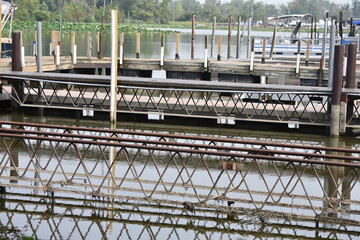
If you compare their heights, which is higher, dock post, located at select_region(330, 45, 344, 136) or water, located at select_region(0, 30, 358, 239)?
dock post, located at select_region(330, 45, 344, 136)

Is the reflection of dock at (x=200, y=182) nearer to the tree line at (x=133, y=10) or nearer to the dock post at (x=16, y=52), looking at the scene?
the dock post at (x=16, y=52)

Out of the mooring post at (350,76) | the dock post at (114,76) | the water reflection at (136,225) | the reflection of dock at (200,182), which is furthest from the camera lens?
the dock post at (114,76)

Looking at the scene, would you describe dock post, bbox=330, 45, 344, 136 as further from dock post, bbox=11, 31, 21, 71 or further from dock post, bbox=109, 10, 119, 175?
dock post, bbox=11, 31, 21, 71

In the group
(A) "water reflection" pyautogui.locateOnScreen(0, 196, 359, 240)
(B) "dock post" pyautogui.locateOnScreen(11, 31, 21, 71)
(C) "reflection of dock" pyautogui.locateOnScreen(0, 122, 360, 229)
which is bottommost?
(A) "water reflection" pyautogui.locateOnScreen(0, 196, 359, 240)

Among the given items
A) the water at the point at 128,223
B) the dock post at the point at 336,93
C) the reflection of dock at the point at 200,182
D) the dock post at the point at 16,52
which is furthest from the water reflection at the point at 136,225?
the dock post at the point at 16,52

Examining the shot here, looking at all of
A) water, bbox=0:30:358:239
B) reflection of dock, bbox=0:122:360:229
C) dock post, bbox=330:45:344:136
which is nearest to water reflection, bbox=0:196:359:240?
water, bbox=0:30:358:239

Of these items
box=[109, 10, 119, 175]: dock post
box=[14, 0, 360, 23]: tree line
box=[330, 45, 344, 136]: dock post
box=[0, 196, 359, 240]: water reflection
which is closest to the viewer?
box=[0, 196, 359, 240]: water reflection

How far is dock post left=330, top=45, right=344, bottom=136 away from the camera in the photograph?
2547 centimetres

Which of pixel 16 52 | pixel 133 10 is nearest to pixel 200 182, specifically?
pixel 16 52

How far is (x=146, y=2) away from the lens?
15038cm

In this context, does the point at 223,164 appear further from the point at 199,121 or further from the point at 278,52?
the point at 278,52

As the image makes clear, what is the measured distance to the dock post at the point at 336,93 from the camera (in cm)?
2547

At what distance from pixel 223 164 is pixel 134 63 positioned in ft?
76.6

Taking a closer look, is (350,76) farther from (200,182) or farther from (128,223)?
(128,223)
